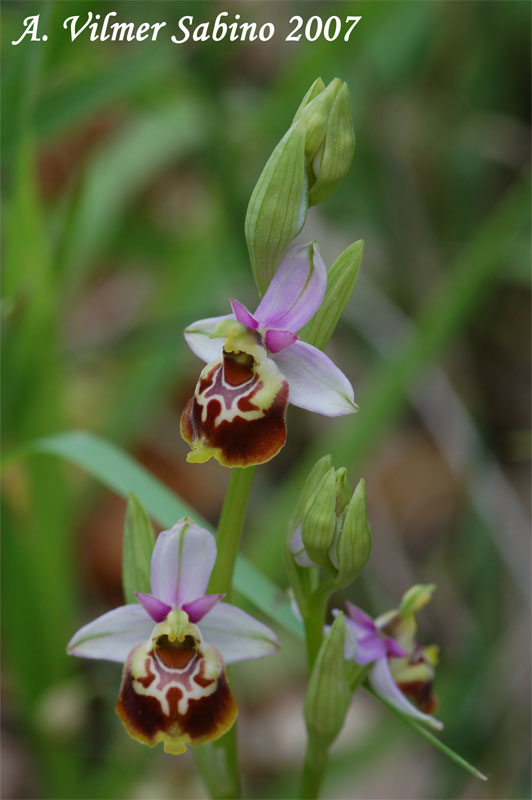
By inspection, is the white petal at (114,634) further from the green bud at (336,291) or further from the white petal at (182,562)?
the green bud at (336,291)

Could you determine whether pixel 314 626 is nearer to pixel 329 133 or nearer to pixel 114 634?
pixel 114 634

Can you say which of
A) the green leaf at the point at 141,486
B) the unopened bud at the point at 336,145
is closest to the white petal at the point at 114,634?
the green leaf at the point at 141,486

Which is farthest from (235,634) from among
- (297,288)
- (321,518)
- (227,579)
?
(297,288)

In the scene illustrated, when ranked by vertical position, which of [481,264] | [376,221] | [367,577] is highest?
[376,221]

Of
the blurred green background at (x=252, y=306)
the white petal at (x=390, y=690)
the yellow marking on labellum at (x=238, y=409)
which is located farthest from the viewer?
the blurred green background at (x=252, y=306)

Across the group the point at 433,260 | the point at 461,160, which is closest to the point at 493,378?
the point at 433,260

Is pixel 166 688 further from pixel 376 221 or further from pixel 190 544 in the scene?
pixel 376 221

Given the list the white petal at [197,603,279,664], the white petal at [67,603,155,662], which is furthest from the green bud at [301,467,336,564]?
the white petal at [67,603,155,662]
